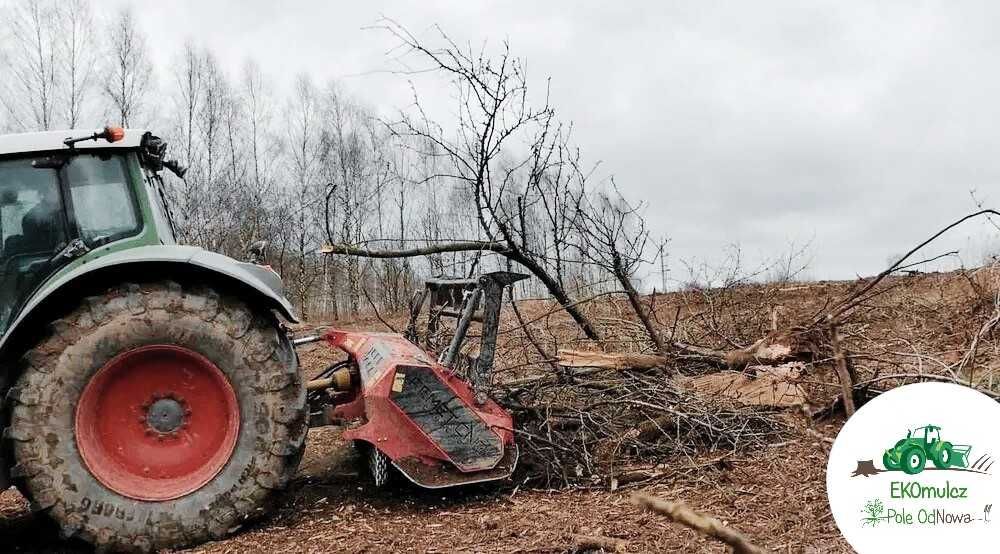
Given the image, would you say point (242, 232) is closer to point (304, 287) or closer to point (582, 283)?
point (304, 287)

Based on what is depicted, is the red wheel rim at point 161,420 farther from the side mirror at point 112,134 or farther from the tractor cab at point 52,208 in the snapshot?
the side mirror at point 112,134

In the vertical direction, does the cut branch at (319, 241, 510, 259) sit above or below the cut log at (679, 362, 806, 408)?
above

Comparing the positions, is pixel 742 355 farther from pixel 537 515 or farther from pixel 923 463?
pixel 923 463

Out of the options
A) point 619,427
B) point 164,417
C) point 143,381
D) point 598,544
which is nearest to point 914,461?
point 598,544

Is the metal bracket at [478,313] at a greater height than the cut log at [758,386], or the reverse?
the metal bracket at [478,313]

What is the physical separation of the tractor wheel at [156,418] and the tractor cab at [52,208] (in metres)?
0.44

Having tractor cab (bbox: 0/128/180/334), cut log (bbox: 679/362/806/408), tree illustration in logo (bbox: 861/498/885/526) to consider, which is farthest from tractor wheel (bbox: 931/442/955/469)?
tractor cab (bbox: 0/128/180/334)

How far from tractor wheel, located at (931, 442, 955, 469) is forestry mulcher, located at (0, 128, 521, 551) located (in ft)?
7.44

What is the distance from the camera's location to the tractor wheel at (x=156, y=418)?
3469mm

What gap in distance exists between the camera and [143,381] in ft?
12.3

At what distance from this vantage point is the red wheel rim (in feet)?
11.9

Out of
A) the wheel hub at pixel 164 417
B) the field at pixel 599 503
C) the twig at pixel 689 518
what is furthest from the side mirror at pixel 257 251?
the twig at pixel 689 518

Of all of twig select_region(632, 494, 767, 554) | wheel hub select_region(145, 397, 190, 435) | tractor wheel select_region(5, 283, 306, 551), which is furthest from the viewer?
wheel hub select_region(145, 397, 190, 435)

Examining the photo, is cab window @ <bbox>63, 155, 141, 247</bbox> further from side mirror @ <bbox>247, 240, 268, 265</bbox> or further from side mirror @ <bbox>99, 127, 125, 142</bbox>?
side mirror @ <bbox>247, 240, 268, 265</bbox>
